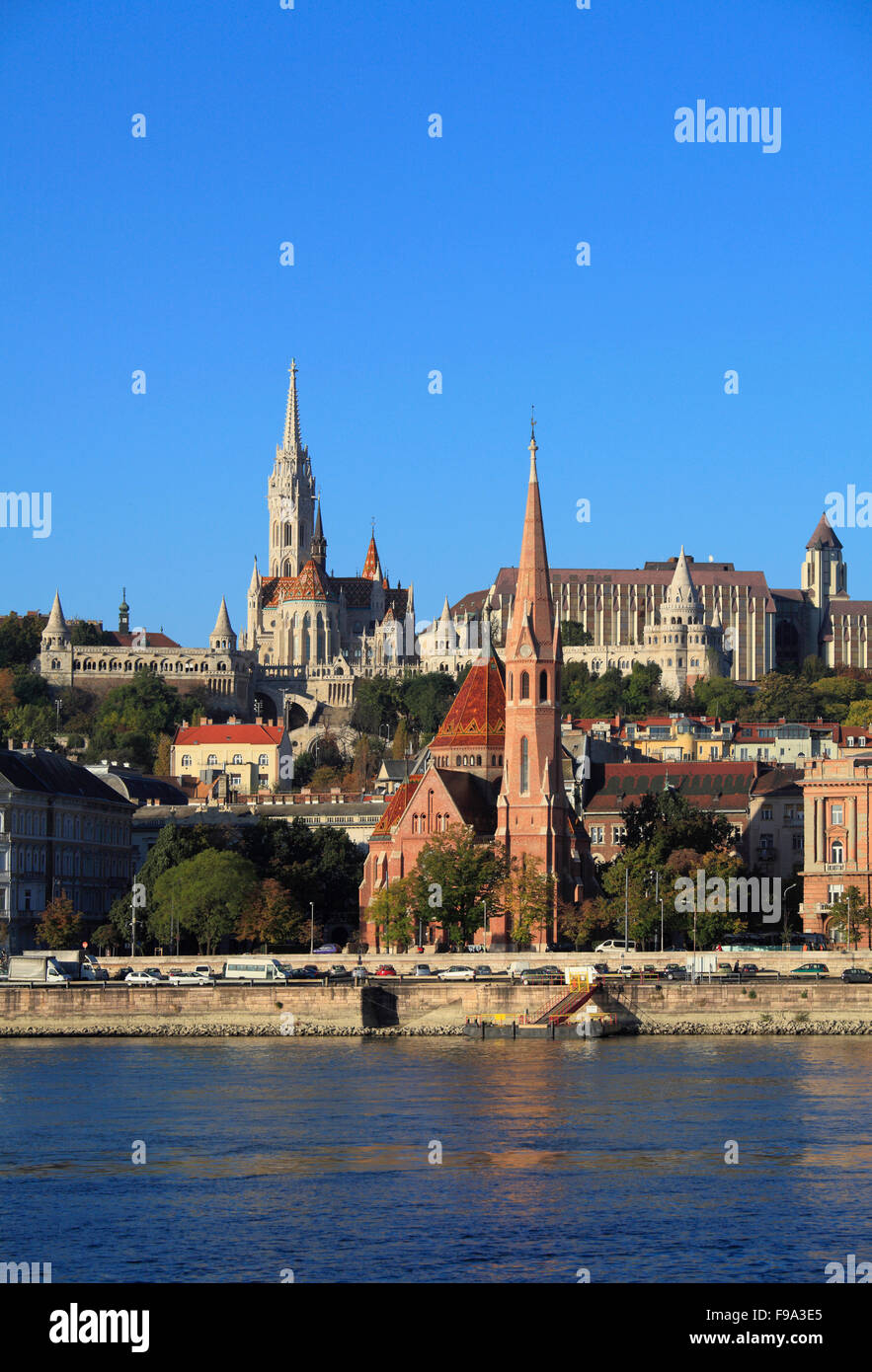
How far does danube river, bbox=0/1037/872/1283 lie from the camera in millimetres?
35469

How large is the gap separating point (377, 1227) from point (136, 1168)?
751cm

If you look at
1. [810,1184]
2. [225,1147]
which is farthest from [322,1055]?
[810,1184]

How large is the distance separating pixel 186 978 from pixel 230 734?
315 ft

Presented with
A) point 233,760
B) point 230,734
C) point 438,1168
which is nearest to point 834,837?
point 438,1168

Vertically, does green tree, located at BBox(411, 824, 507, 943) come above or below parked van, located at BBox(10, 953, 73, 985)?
above

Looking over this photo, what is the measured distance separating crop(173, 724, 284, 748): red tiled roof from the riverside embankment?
97536mm

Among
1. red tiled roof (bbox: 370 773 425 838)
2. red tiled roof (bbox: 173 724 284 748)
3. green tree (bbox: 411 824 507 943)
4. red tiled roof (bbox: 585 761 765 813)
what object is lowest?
green tree (bbox: 411 824 507 943)

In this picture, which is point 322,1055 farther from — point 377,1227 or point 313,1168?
point 377,1227

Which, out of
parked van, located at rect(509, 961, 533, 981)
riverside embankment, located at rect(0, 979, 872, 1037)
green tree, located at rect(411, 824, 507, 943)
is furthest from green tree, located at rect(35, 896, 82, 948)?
parked van, located at rect(509, 961, 533, 981)

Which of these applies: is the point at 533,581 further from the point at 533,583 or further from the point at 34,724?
the point at 34,724

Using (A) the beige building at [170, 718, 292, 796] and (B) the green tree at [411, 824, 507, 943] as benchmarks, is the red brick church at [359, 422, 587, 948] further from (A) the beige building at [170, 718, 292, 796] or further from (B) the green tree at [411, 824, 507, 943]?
(A) the beige building at [170, 718, 292, 796]

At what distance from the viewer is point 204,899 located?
95562mm

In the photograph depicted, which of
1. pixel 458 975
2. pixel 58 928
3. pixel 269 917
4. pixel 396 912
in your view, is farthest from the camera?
pixel 269 917

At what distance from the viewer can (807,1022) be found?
7288cm
